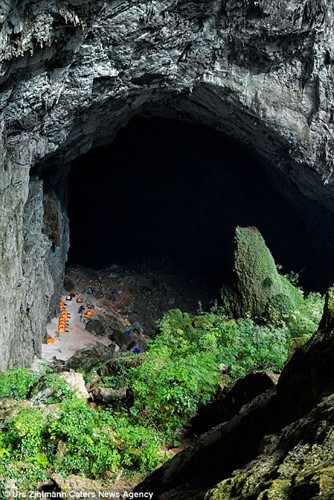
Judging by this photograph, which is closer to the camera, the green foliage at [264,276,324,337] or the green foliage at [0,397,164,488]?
the green foliage at [0,397,164,488]

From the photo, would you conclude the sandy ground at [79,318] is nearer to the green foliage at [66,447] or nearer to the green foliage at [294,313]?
the green foliage at [294,313]

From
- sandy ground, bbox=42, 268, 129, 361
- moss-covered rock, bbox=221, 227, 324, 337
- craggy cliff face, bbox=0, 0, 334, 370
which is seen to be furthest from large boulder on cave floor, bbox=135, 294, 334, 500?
sandy ground, bbox=42, 268, 129, 361

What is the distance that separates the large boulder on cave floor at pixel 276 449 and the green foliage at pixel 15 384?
12.8 feet

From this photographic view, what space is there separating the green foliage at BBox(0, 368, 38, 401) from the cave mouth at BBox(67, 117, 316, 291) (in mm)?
14360

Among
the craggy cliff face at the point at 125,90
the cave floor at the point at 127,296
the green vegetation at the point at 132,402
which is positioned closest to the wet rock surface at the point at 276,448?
the green vegetation at the point at 132,402

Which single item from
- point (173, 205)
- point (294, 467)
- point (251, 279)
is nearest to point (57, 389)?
point (294, 467)

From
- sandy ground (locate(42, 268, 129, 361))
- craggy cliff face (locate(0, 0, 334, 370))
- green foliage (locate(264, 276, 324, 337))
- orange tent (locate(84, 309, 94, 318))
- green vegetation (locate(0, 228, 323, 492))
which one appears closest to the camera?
green vegetation (locate(0, 228, 323, 492))

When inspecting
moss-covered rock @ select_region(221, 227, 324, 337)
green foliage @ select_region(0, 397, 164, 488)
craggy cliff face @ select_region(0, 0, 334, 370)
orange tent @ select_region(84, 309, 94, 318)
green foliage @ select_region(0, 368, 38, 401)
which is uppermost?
craggy cliff face @ select_region(0, 0, 334, 370)

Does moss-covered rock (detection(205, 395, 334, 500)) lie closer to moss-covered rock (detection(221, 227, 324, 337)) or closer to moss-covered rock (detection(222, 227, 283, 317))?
moss-covered rock (detection(221, 227, 324, 337))

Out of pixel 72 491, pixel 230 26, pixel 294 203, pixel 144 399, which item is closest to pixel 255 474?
pixel 72 491

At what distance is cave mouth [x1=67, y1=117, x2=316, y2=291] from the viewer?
24.0 m

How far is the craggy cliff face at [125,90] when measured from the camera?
32.8ft

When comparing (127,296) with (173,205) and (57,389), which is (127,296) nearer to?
(173,205)

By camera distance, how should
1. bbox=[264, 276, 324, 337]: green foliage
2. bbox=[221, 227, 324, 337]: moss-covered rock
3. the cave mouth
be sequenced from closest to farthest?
bbox=[264, 276, 324, 337]: green foliage < bbox=[221, 227, 324, 337]: moss-covered rock < the cave mouth
